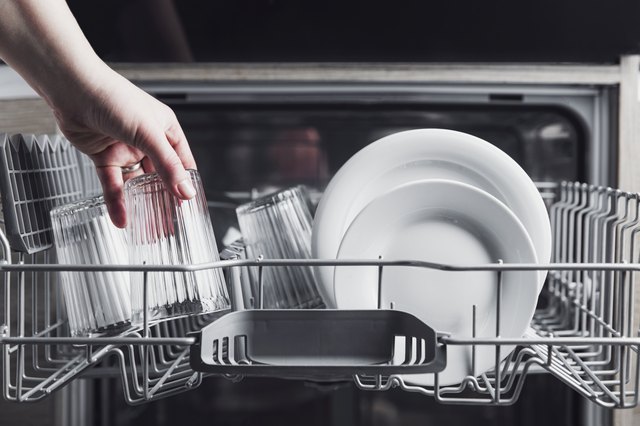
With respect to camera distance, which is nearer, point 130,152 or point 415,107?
point 130,152

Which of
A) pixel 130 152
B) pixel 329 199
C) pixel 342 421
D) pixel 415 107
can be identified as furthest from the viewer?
pixel 342 421

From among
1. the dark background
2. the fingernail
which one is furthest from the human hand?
the dark background

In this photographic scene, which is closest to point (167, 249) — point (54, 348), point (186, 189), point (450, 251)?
point (186, 189)

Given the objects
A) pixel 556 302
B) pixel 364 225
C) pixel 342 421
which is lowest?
pixel 342 421

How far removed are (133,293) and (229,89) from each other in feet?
1.25

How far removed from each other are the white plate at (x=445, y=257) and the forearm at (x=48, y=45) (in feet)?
0.93

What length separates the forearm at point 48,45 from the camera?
56cm

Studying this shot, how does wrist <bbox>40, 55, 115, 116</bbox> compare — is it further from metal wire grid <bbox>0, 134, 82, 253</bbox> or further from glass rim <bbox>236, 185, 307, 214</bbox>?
glass rim <bbox>236, 185, 307, 214</bbox>

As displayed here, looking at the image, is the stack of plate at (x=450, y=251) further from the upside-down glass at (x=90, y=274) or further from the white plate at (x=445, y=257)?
the upside-down glass at (x=90, y=274)

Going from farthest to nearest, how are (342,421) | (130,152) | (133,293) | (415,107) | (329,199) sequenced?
(342,421) → (415,107) → (130,152) → (329,199) → (133,293)

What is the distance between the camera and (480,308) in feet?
2.03

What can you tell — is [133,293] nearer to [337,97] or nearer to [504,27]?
[337,97]

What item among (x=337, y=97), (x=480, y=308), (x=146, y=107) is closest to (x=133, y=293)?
(x=146, y=107)

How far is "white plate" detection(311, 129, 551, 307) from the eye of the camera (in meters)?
0.67
